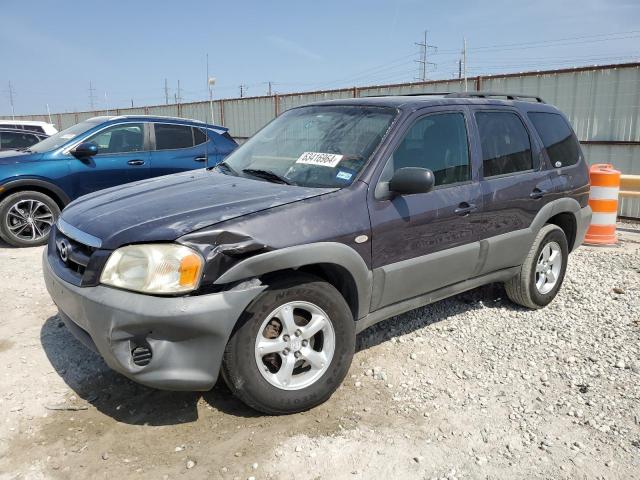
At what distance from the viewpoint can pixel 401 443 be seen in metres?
2.86

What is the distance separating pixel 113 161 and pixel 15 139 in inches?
172

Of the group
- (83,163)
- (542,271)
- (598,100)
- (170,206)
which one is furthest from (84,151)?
(598,100)

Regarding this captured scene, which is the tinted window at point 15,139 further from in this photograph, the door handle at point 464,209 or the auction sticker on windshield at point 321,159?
the door handle at point 464,209

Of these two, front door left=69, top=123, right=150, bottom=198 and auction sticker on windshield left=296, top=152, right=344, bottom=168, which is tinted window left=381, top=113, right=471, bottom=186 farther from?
front door left=69, top=123, right=150, bottom=198

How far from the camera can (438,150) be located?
12.4ft

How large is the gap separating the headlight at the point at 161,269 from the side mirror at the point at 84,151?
4.88 meters

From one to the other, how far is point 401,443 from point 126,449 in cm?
144

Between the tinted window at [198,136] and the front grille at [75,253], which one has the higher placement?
the tinted window at [198,136]

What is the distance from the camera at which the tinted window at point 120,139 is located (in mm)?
7340

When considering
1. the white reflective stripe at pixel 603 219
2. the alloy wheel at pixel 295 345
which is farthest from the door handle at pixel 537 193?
the white reflective stripe at pixel 603 219

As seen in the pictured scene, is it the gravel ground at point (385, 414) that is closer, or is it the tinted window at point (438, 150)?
the gravel ground at point (385, 414)

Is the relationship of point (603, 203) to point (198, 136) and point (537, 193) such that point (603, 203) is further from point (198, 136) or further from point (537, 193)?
point (198, 136)

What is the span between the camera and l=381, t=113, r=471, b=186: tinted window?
351cm

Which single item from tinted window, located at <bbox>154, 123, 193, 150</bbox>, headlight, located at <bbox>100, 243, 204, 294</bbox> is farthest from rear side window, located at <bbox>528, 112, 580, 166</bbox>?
tinted window, located at <bbox>154, 123, 193, 150</bbox>
